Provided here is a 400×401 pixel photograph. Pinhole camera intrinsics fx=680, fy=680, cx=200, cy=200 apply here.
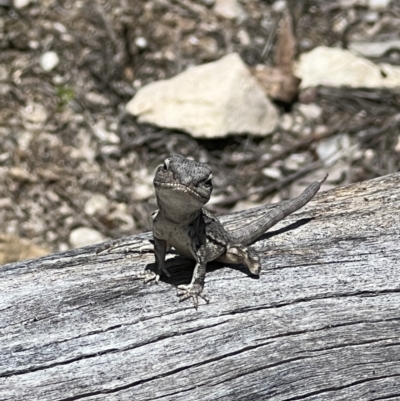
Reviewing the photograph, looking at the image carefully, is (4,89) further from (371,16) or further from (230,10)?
(371,16)

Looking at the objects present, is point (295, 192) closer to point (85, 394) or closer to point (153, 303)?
point (153, 303)

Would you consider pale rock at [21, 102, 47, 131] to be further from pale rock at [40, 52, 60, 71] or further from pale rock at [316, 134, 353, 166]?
pale rock at [316, 134, 353, 166]

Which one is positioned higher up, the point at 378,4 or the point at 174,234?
the point at 174,234

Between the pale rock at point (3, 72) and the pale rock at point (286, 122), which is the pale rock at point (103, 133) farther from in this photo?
the pale rock at point (286, 122)

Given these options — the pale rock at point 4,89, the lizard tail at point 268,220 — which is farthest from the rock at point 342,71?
the lizard tail at point 268,220

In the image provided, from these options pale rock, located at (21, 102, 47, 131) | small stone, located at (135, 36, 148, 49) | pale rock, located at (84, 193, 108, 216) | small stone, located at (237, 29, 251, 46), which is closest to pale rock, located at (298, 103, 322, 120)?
small stone, located at (237, 29, 251, 46)

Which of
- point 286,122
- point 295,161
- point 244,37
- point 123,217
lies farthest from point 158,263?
point 244,37
